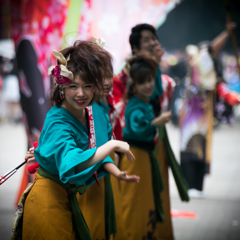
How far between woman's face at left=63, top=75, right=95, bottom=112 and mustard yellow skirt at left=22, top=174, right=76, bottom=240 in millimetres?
411

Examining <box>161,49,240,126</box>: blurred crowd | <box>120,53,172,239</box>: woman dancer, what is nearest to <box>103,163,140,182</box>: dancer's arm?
Result: <box>120,53,172,239</box>: woman dancer

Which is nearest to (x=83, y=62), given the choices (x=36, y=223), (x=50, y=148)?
(x=50, y=148)

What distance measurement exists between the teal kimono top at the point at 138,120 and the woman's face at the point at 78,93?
106cm

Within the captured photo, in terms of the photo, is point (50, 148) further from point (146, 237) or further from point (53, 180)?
point (146, 237)

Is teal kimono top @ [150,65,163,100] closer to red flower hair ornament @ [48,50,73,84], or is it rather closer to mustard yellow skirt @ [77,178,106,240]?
mustard yellow skirt @ [77,178,106,240]

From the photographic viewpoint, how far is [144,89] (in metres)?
3.03

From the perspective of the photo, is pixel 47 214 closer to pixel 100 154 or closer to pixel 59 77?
pixel 100 154

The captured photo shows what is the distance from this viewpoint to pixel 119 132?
3.12 meters

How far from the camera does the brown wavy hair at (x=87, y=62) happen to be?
6.21ft

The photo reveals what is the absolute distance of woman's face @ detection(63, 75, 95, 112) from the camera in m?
1.90

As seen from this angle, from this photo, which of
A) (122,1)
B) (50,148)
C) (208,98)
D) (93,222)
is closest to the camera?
(50,148)

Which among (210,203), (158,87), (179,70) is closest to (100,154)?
(158,87)

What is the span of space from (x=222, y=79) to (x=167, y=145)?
1.96 metres

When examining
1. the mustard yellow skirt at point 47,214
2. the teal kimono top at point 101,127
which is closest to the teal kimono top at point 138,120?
the teal kimono top at point 101,127
